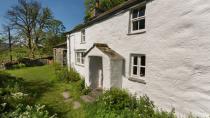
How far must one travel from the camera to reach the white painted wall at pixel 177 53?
5254 mm

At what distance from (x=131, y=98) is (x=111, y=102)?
1.23 meters

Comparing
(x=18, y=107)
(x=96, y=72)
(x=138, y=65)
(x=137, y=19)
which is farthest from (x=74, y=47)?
(x=18, y=107)

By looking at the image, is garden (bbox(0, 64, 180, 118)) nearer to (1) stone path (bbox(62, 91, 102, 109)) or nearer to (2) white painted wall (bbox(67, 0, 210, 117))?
(1) stone path (bbox(62, 91, 102, 109))

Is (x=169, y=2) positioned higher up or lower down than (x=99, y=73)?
higher up

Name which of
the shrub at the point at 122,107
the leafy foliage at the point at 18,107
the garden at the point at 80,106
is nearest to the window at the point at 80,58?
the garden at the point at 80,106

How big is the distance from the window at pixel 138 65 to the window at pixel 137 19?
1470 millimetres

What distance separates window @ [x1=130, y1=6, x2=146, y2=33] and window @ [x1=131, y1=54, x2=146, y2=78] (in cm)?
147

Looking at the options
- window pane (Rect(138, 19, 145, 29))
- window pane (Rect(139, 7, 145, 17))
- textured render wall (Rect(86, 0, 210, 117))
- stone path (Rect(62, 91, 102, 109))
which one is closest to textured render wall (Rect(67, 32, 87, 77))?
stone path (Rect(62, 91, 102, 109))

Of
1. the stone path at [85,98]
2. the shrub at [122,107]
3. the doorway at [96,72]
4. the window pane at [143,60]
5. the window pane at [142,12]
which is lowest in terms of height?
the stone path at [85,98]

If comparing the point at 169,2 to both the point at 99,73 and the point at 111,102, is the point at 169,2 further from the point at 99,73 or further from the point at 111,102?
the point at 99,73

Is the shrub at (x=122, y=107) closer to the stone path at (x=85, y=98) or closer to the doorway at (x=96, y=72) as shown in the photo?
the stone path at (x=85, y=98)

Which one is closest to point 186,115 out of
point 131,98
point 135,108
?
point 135,108

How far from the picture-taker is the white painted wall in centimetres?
525

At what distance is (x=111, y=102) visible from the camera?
25.9 ft
